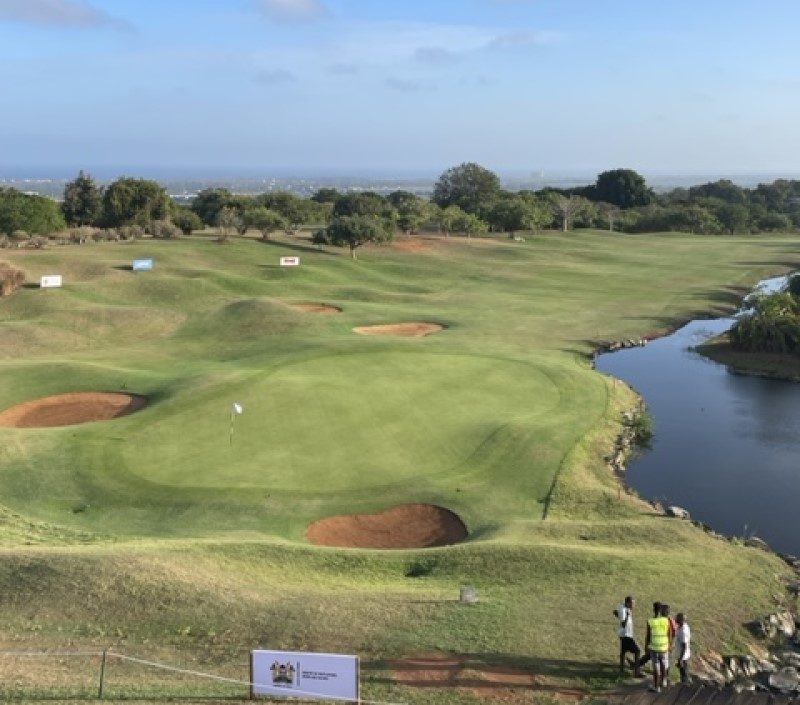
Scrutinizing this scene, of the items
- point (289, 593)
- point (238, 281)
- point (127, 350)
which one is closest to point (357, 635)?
point (289, 593)

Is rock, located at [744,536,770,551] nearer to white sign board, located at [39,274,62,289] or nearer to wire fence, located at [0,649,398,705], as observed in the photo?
wire fence, located at [0,649,398,705]

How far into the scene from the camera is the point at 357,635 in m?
18.0

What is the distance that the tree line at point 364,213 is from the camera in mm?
88188

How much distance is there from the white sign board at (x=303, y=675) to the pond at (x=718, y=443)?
62.7 ft

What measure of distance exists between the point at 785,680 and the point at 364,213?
98691 mm

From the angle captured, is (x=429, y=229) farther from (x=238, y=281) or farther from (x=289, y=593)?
(x=289, y=593)

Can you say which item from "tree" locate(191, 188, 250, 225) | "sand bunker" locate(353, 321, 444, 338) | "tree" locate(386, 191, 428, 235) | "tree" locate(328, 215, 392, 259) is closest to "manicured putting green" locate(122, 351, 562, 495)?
"sand bunker" locate(353, 321, 444, 338)

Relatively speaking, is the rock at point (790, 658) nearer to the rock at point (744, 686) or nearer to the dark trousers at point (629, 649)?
the rock at point (744, 686)

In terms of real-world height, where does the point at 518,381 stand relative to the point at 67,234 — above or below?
below

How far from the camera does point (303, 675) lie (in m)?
15.3

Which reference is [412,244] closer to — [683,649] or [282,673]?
[683,649]

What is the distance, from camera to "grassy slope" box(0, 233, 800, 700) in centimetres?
1886

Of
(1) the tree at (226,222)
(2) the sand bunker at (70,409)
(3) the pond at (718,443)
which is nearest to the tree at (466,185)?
(1) the tree at (226,222)

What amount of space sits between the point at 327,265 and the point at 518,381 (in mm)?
38642
